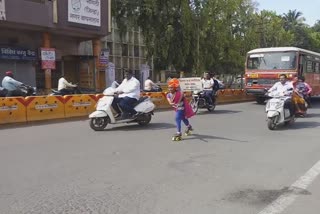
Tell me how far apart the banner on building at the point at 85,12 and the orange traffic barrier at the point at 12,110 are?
1218cm

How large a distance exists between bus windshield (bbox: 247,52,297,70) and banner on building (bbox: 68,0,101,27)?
9556 mm

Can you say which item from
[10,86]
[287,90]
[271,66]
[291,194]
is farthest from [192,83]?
[291,194]

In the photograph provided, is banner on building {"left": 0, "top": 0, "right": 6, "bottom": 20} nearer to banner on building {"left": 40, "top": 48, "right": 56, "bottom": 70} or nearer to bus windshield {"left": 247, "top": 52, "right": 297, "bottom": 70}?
banner on building {"left": 40, "top": 48, "right": 56, "bottom": 70}

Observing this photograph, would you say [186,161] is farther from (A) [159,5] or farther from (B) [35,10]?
(A) [159,5]

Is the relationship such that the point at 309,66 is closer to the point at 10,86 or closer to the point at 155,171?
the point at 10,86

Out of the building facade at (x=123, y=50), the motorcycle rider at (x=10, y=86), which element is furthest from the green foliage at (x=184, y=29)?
the motorcycle rider at (x=10, y=86)

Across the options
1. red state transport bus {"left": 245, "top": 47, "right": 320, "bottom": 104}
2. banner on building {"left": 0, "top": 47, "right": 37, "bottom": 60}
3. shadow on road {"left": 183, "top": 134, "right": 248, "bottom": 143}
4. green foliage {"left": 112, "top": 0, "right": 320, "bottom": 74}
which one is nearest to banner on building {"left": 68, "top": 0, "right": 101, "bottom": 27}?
banner on building {"left": 0, "top": 47, "right": 37, "bottom": 60}

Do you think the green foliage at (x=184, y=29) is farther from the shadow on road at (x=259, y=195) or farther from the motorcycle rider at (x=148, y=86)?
the shadow on road at (x=259, y=195)

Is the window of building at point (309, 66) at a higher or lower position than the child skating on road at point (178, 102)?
higher

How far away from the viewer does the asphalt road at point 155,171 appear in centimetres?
535

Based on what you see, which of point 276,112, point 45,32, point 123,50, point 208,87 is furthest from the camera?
point 123,50

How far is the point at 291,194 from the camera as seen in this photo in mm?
5809

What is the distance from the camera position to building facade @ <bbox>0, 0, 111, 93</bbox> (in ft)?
76.8

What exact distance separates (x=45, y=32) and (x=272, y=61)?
1242 cm
